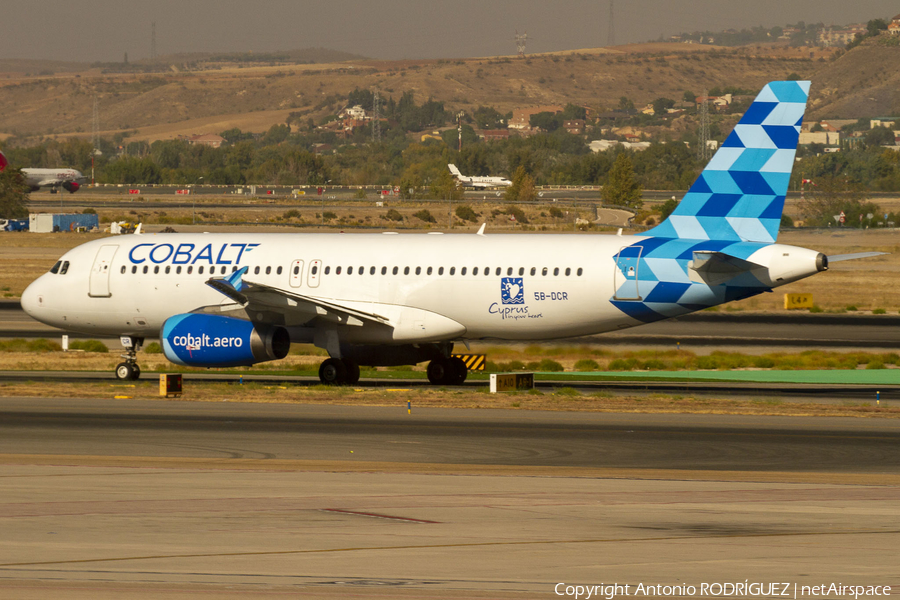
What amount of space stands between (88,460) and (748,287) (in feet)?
55.2

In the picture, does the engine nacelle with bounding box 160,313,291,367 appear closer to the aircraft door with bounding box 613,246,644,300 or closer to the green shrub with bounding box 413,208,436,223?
the aircraft door with bounding box 613,246,644,300

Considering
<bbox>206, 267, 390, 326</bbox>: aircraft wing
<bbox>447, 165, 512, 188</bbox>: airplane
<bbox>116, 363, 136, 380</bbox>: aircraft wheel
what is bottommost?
<bbox>116, 363, 136, 380</bbox>: aircraft wheel

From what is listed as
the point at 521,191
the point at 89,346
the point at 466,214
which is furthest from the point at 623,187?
the point at 89,346

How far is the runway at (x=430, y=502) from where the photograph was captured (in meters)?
12.1

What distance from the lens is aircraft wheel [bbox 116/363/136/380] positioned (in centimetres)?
3462

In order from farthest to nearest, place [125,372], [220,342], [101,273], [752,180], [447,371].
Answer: [101,273] < [125,372] < [447,371] < [220,342] < [752,180]

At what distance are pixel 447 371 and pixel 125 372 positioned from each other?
9.44m

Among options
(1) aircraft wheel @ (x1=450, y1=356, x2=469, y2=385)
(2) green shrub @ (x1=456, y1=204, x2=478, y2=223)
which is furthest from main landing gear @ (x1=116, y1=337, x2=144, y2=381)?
(2) green shrub @ (x1=456, y1=204, x2=478, y2=223)

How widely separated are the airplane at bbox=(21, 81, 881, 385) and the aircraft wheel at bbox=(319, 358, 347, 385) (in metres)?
0.03

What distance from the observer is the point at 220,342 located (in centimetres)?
3138

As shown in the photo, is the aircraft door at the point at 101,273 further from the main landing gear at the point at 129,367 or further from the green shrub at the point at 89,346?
the green shrub at the point at 89,346

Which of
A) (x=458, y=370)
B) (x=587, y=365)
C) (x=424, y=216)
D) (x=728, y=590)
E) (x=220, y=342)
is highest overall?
(x=424, y=216)

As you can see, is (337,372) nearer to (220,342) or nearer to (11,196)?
(220,342)

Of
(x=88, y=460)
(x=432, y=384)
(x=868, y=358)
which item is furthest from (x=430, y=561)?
(x=868, y=358)
